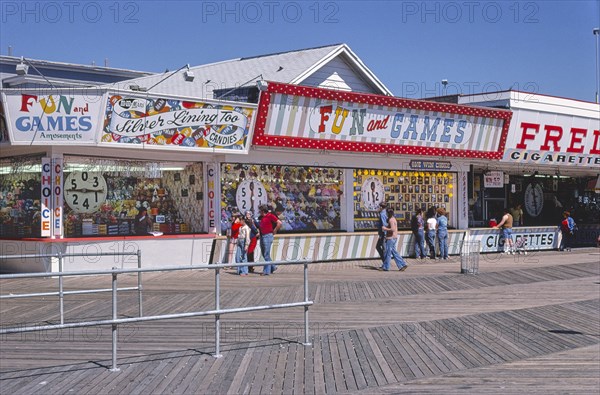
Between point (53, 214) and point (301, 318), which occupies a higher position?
point (53, 214)

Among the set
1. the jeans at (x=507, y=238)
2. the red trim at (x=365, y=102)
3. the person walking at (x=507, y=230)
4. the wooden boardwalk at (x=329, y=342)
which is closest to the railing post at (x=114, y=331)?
the wooden boardwalk at (x=329, y=342)

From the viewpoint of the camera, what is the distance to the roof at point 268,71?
92.8ft

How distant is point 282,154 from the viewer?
24.2 m

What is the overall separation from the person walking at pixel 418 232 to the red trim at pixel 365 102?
212cm

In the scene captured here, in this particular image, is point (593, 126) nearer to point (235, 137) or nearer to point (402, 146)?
point (402, 146)

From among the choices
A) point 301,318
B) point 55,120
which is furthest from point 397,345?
point 55,120

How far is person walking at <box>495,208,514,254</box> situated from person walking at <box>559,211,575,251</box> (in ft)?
8.35

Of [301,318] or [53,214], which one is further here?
[53,214]

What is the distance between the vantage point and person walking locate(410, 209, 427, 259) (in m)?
26.4

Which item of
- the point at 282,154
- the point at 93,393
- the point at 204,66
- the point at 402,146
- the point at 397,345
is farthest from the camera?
the point at 204,66

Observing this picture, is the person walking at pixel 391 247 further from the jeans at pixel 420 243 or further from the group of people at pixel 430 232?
the jeans at pixel 420 243

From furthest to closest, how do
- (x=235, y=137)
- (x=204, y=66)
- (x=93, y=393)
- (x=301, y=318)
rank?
(x=204, y=66) → (x=235, y=137) → (x=301, y=318) → (x=93, y=393)

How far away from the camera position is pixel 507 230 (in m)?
29.3

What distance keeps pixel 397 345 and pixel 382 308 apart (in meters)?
3.48
